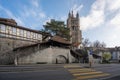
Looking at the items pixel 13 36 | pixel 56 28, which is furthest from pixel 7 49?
pixel 56 28

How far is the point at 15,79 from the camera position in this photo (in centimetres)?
1661

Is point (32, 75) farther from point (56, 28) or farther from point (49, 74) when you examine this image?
point (56, 28)

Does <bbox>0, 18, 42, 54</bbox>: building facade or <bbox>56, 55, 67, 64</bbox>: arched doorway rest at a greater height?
<bbox>0, 18, 42, 54</bbox>: building facade

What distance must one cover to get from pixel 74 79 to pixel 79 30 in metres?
103

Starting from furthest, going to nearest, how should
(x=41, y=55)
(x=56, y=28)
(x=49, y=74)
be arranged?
(x=56, y=28), (x=41, y=55), (x=49, y=74)

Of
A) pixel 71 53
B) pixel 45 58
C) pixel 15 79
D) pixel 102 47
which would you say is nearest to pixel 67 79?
pixel 15 79

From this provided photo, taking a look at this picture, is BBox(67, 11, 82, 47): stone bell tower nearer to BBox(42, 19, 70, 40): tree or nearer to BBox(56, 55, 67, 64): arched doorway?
BBox(42, 19, 70, 40): tree

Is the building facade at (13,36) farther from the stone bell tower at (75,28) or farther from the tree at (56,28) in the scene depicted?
the stone bell tower at (75,28)

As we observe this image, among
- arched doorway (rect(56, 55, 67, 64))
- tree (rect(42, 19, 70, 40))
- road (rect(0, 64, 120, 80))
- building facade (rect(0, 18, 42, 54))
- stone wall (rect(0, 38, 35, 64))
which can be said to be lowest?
road (rect(0, 64, 120, 80))

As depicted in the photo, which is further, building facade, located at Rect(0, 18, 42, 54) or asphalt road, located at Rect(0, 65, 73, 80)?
building facade, located at Rect(0, 18, 42, 54)

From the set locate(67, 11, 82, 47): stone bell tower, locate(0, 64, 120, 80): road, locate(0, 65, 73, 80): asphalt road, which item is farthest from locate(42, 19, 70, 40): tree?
locate(0, 65, 73, 80): asphalt road

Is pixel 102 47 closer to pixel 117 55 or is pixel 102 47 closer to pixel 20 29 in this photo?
pixel 117 55

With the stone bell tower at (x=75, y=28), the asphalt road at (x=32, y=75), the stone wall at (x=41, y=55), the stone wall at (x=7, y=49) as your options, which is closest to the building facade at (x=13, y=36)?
the stone wall at (x=7, y=49)

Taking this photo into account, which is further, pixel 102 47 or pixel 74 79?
pixel 102 47
